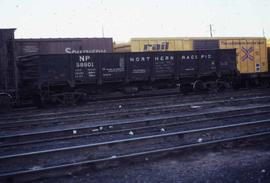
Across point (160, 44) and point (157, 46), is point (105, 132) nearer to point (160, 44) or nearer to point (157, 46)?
point (157, 46)

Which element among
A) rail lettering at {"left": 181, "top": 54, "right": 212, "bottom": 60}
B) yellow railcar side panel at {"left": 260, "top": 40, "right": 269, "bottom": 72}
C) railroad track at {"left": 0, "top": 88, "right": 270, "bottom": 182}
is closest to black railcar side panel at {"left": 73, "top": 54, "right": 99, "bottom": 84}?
railroad track at {"left": 0, "top": 88, "right": 270, "bottom": 182}

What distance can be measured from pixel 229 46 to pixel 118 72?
9040 millimetres

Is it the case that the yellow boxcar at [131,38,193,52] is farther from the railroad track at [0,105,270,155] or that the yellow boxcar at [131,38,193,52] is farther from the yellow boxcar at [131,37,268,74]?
the railroad track at [0,105,270,155]

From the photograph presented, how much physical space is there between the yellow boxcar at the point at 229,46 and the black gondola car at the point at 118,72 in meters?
2.28

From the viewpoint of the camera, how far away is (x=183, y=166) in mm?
6105

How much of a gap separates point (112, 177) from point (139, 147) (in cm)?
182

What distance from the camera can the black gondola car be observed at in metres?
15.9

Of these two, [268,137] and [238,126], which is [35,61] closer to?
[238,126]

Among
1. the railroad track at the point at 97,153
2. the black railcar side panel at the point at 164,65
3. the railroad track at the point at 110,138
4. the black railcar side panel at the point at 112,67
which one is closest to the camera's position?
the railroad track at the point at 97,153

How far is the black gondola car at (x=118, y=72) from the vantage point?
15898mm

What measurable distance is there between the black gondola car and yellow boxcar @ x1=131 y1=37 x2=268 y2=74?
2.28 meters

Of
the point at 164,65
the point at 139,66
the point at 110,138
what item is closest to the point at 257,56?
the point at 164,65

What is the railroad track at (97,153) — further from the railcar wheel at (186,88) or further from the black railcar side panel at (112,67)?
the railcar wheel at (186,88)

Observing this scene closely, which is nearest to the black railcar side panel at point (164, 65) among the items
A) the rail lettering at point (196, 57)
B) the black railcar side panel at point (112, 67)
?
the rail lettering at point (196, 57)
